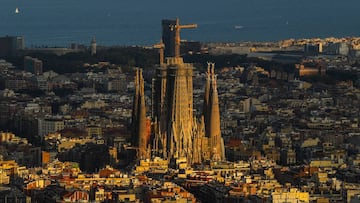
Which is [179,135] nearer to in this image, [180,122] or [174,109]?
[180,122]

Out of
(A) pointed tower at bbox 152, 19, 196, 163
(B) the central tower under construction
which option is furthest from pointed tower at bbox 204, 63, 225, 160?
(A) pointed tower at bbox 152, 19, 196, 163

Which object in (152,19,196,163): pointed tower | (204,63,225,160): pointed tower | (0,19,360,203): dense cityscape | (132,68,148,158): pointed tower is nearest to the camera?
(0,19,360,203): dense cityscape

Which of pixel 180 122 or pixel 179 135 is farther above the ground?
pixel 180 122

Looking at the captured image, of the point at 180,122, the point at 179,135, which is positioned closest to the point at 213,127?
the point at 180,122

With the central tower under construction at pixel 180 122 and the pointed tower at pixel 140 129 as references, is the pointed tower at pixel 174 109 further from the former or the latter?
the pointed tower at pixel 140 129

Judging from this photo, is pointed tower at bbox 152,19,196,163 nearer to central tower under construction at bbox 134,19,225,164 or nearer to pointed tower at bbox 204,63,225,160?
central tower under construction at bbox 134,19,225,164

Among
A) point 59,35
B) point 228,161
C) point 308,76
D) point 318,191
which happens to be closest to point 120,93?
point 308,76

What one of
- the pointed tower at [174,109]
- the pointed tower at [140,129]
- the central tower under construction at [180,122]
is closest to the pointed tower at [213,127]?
the central tower under construction at [180,122]

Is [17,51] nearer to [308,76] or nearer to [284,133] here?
[308,76]
